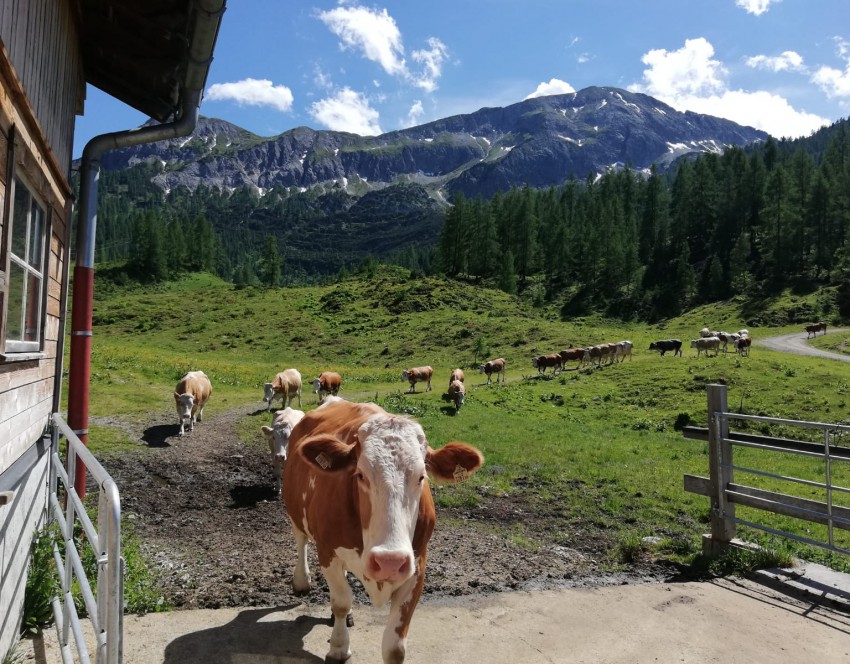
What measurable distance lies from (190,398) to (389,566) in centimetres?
1439

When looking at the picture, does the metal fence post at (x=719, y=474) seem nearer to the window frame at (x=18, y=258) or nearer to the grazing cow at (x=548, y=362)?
the window frame at (x=18, y=258)

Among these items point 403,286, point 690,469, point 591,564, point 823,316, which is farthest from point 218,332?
point 823,316

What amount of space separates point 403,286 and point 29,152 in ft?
204

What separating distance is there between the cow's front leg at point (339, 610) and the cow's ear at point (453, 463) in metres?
1.16

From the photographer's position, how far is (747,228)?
88.3 meters

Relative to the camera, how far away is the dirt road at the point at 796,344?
3938 centimetres

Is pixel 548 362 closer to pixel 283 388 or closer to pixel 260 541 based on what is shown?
pixel 283 388

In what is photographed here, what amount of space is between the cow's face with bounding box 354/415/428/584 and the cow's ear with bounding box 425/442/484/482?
1.03 feet

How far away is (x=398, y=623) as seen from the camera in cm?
431

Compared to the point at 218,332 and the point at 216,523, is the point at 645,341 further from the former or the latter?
the point at 216,523

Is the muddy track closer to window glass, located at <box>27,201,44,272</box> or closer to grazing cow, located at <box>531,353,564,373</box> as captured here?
window glass, located at <box>27,201,44,272</box>

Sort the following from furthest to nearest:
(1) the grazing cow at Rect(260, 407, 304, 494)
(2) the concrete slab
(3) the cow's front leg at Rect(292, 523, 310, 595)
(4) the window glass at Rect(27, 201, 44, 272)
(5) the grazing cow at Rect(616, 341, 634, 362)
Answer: (5) the grazing cow at Rect(616, 341, 634, 362)
(1) the grazing cow at Rect(260, 407, 304, 494)
(3) the cow's front leg at Rect(292, 523, 310, 595)
(4) the window glass at Rect(27, 201, 44, 272)
(2) the concrete slab

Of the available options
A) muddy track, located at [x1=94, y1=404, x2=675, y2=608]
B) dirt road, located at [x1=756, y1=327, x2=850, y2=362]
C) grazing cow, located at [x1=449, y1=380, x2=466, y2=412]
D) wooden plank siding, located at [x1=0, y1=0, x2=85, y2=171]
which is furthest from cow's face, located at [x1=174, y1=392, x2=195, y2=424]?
dirt road, located at [x1=756, y1=327, x2=850, y2=362]

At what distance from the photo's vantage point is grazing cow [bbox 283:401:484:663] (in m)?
3.98
